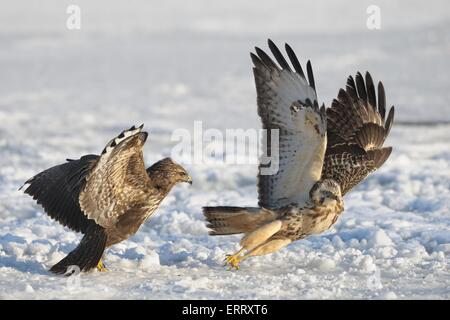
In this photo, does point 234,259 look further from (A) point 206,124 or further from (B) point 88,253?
(A) point 206,124

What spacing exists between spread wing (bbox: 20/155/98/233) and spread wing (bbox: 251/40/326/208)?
147 centimetres

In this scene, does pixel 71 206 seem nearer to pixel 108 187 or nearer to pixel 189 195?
pixel 108 187

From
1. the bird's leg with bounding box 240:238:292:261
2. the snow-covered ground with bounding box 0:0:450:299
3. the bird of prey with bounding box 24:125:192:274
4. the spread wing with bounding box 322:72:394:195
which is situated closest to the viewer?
the bird of prey with bounding box 24:125:192:274

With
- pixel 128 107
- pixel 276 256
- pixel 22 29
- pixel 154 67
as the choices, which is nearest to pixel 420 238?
pixel 276 256

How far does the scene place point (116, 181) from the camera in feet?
21.9

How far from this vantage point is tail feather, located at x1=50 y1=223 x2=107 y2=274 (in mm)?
6586

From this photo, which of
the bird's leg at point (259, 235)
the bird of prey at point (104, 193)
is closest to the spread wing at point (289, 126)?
the bird's leg at point (259, 235)

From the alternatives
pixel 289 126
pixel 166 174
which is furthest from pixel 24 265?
pixel 289 126

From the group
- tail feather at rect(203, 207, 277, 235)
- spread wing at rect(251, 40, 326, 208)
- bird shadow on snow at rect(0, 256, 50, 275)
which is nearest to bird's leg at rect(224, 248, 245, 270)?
tail feather at rect(203, 207, 277, 235)

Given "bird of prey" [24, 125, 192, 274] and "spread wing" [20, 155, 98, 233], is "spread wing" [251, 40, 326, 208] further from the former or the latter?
"spread wing" [20, 155, 98, 233]

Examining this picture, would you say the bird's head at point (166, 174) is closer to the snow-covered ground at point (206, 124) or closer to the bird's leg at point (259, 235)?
the snow-covered ground at point (206, 124)

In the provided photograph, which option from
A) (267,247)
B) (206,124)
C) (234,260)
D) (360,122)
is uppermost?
(360,122)

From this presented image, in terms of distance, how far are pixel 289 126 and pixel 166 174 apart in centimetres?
112

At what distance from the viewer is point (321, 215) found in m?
6.94
